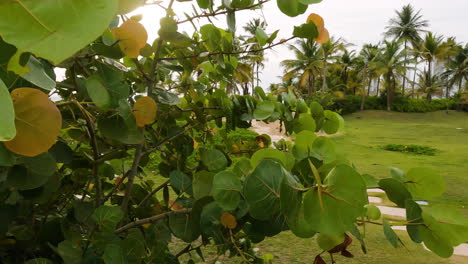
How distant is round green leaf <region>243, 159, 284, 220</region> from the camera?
1.19 ft

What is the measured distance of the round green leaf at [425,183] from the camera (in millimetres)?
456

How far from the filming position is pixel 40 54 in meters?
0.10

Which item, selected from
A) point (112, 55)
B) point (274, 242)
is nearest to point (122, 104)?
point (112, 55)

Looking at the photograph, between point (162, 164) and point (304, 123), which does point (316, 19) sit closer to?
point (304, 123)

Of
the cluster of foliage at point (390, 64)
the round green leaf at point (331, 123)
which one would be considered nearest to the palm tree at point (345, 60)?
the cluster of foliage at point (390, 64)

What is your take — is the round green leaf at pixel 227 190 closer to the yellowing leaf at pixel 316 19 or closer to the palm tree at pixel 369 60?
the yellowing leaf at pixel 316 19

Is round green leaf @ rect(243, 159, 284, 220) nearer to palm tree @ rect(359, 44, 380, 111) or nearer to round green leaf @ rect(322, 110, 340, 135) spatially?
round green leaf @ rect(322, 110, 340, 135)

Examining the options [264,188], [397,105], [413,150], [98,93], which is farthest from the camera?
[397,105]

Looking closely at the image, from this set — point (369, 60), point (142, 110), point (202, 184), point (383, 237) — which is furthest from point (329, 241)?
point (369, 60)

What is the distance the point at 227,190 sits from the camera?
1.48 feet

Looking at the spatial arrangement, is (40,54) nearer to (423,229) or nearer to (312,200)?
(312,200)

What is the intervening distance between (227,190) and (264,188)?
0.09m

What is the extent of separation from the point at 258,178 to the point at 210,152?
1.15 feet

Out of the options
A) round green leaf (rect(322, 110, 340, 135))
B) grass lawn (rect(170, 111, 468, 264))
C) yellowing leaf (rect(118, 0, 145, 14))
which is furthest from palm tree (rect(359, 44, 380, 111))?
yellowing leaf (rect(118, 0, 145, 14))
